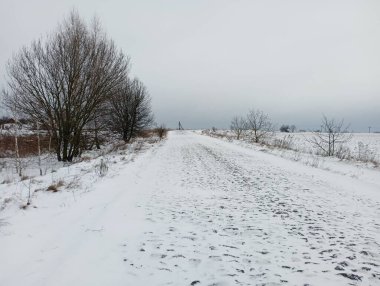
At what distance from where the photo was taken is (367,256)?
13.1 feet

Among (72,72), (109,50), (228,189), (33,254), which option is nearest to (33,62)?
(72,72)

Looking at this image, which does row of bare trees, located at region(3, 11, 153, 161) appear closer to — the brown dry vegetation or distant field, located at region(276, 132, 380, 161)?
the brown dry vegetation

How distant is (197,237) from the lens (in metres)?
4.83

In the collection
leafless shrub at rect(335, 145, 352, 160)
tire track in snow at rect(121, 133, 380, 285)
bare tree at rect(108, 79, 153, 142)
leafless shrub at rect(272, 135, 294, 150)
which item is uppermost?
bare tree at rect(108, 79, 153, 142)

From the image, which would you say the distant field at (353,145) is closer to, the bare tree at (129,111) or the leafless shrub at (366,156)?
the leafless shrub at (366,156)

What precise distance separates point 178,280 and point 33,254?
2238 mm

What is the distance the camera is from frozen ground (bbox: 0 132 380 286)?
360 cm

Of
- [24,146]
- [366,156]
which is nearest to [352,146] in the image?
[366,156]

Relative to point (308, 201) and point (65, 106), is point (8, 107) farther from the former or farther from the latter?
point (308, 201)

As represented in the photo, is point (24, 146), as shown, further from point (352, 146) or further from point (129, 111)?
point (352, 146)

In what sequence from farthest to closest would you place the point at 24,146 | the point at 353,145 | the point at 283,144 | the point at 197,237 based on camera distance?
1. the point at 353,145
2. the point at 283,144
3. the point at 24,146
4. the point at 197,237

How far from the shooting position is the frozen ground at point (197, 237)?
360 centimetres

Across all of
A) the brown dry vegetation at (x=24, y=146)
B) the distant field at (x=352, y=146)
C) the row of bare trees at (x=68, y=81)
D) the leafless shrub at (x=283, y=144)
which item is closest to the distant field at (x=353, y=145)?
the distant field at (x=352, y=146)

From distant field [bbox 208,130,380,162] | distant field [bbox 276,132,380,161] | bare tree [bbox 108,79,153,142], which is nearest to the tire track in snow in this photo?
distant field [bbox 208,130,380,162]
